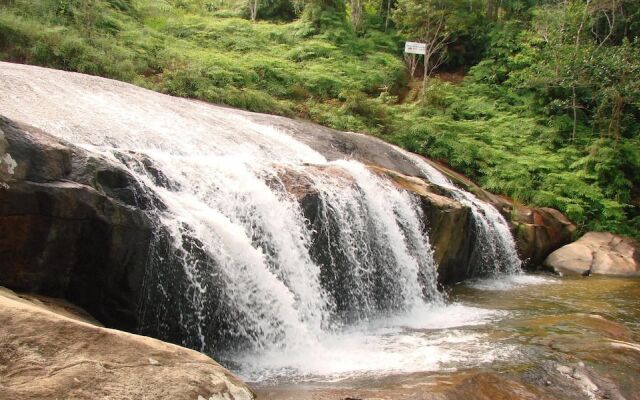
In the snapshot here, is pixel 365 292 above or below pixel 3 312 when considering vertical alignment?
below

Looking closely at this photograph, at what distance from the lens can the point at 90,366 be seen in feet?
10.0

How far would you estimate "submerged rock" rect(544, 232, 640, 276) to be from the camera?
44.9ft

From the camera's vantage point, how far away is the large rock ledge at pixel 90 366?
2830 mm

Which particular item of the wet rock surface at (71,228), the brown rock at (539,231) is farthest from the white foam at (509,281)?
the wet rock surface at (71,228)

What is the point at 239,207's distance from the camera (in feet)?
24.5

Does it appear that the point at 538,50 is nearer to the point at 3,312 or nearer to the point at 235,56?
the point at 235,56

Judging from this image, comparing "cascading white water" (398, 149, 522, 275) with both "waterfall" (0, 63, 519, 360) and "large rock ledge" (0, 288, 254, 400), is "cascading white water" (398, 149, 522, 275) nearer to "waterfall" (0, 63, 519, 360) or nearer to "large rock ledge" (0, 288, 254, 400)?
"waterfall" (0, 63, 519, 360)

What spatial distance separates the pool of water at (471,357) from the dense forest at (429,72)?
28.6 feet

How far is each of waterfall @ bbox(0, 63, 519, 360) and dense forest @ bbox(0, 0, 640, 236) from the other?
177 inches

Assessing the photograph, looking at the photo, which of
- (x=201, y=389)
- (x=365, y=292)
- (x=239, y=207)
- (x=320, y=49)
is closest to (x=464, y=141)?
(x=320, y=49)

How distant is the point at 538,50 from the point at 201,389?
24.3m

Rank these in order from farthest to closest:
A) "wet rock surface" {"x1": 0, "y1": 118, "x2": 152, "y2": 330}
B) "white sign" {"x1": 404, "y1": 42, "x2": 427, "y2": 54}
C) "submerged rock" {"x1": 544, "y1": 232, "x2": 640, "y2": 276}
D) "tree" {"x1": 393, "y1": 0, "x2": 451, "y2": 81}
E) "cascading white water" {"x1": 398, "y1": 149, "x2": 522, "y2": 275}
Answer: "tree" {"x1": 393, "y1": 0, "x2": 451, "y2": 81} → "white sign" {"x1": 404, "y1": 42, "x2": 427, "y2": 54} → "submerged rock" {"x1": 544, "y1": 232, "x2": 640, "y2": 276} → "cascading white water" {"x1": 398, "y1": 149, "x2": 522, "y2": 275} → "wet rock surface" {"x1": 0, "y1": 118, "x2": 152, "y2": 330}

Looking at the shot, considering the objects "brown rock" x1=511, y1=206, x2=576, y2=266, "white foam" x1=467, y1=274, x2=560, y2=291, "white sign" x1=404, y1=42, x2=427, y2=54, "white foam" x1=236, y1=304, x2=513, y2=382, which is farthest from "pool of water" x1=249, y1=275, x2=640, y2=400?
"white sign" x1=404, y1=42, x2=427, y2=54

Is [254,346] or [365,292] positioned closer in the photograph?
[254,346]
